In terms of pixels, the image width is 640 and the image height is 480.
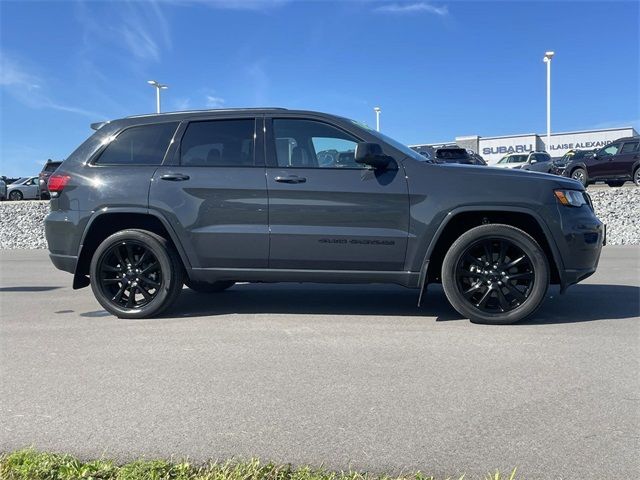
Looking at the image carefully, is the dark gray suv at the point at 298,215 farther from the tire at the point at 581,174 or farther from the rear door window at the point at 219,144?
the tire at the point at 581,174

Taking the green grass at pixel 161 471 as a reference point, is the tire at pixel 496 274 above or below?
above

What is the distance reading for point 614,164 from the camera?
65.8ft

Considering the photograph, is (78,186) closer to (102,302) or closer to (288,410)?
(102,302)

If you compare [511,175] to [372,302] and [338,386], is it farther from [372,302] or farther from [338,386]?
[338,386]

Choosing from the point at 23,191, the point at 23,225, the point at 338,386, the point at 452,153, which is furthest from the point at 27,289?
the point at 23,191

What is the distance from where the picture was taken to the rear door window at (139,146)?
17.3 ft

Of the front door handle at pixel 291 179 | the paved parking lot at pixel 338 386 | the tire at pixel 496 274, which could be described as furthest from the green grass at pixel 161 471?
the front door handle at pixel 291 179

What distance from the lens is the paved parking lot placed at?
2688 millimetres

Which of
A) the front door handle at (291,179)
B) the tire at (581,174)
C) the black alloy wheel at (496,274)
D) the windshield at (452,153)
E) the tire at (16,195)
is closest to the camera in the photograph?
the black alloy wheel at (496,274)

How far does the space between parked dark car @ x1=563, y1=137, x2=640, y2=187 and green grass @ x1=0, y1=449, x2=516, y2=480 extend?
19528 mm

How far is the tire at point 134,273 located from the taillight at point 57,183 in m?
0.71

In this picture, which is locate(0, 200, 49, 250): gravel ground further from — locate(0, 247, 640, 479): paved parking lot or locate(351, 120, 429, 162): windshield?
locate(351, 120, 429, 162): windshield

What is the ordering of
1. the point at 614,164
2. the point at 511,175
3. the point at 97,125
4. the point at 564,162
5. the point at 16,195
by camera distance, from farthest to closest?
the point at 16,195 < the point at 564,162 < the point at 614,164 < the point at 97,125 < the point at 511,175

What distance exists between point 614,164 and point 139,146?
64.0 feet
